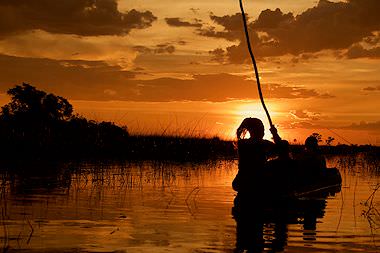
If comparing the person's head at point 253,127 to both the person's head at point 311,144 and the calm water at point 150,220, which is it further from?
the person's head at point 311,144

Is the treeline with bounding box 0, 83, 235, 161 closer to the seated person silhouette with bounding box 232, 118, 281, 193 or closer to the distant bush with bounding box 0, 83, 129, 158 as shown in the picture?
the distant bush with bounding box 0, 83, 129, 158

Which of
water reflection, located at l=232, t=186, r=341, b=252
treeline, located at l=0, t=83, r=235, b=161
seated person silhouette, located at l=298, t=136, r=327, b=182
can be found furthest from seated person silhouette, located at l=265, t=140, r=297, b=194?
treeline, located at l=0, t=83, r=235, b=161

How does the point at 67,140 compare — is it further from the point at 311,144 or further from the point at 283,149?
the point at 283,149

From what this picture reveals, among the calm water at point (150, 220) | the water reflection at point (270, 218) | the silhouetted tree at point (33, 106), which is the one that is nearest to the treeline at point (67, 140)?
the silhouetted tree at point (33, 106)

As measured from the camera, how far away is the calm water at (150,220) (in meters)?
8.89

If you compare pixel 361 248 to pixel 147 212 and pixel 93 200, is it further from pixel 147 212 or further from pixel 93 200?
pixel 93 200

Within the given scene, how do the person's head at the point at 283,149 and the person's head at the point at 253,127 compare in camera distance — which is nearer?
the person's head at the point at 253,127

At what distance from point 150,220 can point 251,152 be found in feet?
10.4

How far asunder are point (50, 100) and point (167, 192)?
102 feet

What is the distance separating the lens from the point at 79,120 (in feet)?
149

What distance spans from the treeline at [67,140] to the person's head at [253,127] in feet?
52.5

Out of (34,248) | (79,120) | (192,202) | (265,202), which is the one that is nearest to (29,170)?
(192,202)

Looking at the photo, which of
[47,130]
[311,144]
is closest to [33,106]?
[47,130]

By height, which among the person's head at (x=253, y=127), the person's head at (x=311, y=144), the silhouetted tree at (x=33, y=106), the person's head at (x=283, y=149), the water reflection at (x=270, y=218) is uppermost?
the silhouetted tree at (x=33, y=106)
